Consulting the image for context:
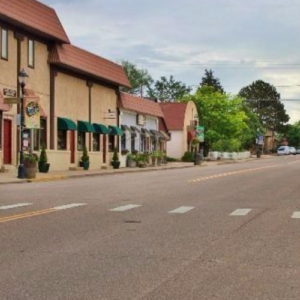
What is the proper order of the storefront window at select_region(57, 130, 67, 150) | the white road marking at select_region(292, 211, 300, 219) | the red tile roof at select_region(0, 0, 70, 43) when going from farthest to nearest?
the storefront window at select_region(57, 130, 67, 150)
the red tile roof at select_region(0, 0, 70, 43)
the white road marking at select_region(292, 211, 300, 219)

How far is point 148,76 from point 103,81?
81847 mm

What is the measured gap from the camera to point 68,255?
9.62 m

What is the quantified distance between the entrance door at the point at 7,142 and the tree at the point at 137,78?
87.8 m

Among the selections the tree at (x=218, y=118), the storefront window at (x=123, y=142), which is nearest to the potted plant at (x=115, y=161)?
the storefront window at (x=123, y=142)

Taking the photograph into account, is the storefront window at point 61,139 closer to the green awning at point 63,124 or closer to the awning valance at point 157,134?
the green awning at point 63,124

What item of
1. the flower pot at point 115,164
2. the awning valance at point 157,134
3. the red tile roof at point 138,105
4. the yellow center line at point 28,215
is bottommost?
the yellow center line at point 28,215

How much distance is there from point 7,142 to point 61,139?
713 cm

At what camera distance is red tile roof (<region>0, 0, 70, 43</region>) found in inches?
1362

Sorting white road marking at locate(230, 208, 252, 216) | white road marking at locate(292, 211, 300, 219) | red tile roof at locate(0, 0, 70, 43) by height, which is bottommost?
white road marking at locate(292, 211, 300, 219)

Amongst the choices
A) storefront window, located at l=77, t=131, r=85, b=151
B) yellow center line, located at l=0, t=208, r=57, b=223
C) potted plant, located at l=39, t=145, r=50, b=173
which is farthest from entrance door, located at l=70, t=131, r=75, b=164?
yellow center line, located at l=0, t=208, r=57, b=223

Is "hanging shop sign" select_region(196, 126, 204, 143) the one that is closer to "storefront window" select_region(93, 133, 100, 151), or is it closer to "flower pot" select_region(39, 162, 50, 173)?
"storefront window" select_region(93, 133, 100, 151)

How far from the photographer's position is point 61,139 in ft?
140

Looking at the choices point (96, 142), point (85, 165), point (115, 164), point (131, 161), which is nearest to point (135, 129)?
point (131, 161)

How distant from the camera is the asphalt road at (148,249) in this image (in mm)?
7441
